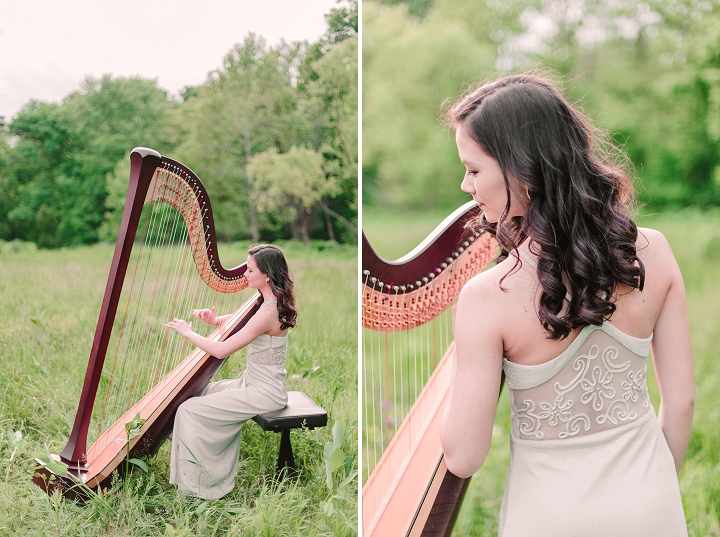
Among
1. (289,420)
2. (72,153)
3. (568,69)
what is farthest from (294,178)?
(568,69)

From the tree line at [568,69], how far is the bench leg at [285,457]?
506cm

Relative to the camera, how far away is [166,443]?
2.27 meters

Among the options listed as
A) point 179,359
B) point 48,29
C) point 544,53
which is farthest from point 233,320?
point 544,53

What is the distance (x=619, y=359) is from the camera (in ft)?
4.11

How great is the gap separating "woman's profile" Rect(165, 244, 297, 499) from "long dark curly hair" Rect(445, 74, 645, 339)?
1158 mm

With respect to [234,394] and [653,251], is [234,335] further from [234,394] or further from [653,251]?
[653,251]

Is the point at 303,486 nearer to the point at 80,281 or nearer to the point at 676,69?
the point at 80,281

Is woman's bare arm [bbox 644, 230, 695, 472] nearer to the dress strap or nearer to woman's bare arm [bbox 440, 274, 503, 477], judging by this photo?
the dress strap

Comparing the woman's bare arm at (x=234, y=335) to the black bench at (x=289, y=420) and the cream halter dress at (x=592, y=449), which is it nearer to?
the black bench at (x=289, y=420)

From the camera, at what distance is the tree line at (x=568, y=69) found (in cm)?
663

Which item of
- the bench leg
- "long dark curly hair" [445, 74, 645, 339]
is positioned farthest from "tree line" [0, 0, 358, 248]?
"long dark curly hair" [445, 74, 645, 339]

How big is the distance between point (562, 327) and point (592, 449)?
31 centimetres

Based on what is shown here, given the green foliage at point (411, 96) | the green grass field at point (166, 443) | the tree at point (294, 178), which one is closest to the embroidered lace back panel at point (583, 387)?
the green grass field at point (166, 443)

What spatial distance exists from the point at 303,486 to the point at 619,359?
1.52 meters
